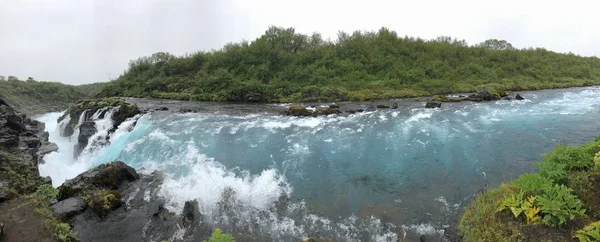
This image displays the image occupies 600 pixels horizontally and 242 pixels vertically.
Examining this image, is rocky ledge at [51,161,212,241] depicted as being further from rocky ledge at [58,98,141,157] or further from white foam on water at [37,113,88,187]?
rocky ledge at [58,98,141,157]

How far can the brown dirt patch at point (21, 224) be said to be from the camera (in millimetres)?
8414

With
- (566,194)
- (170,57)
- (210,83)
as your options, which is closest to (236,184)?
(566,194)

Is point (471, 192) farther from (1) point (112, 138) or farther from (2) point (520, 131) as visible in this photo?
(1) point (112, 138)

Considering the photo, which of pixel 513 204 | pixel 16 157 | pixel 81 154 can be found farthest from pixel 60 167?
pixel 513 204

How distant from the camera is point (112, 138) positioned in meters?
20.6

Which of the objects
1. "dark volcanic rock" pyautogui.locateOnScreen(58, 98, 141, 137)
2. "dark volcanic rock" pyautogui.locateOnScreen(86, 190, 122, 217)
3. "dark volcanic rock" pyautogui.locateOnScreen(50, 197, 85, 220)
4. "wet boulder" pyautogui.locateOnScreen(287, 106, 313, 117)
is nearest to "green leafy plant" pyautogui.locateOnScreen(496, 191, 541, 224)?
"dark volcanic rock" pyautogui.locateOnScreen(86, 190, 122, 217)

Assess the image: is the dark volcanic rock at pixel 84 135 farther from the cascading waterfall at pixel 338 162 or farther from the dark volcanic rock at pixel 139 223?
the dark volcanic rock at pixel 139 223

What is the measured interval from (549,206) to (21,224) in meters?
13.6

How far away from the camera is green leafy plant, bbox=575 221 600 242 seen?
5.36m

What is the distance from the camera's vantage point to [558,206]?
6316 millimetres

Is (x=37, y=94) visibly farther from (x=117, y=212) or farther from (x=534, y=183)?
(x=534, y=183)

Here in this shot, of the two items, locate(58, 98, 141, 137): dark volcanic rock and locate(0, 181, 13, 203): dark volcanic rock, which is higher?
locate(58, 98, 141, 137): dark volcanic rock

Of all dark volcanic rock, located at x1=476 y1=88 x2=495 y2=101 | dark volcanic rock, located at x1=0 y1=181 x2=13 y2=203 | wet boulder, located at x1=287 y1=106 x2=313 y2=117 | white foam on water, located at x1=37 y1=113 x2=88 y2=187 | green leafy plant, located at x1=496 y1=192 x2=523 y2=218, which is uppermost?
dark volcanic rock, located at x1=476 y1=88 x2=495 y2=101

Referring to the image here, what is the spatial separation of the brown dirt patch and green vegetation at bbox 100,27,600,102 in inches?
1078
